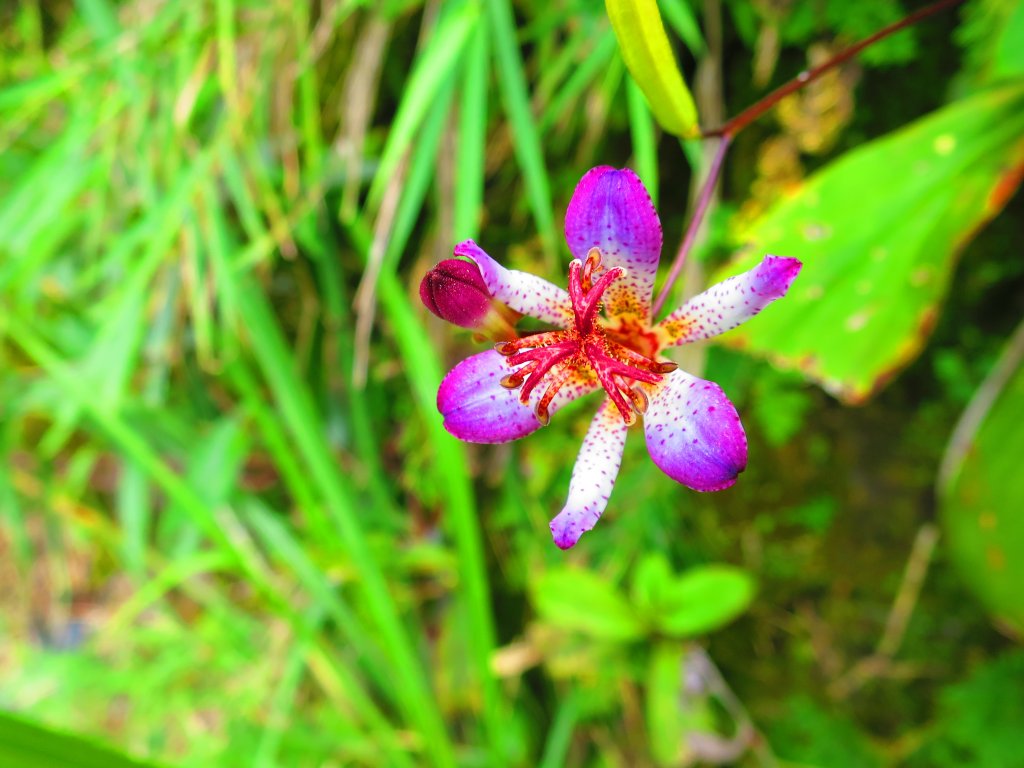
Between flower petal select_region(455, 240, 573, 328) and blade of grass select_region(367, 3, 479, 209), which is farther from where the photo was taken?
blade of grass select_region(367, 3, 479, 209)

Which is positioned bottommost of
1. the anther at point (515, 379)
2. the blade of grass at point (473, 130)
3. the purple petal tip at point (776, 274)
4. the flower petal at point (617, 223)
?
the blade of grass at point (473, 130)

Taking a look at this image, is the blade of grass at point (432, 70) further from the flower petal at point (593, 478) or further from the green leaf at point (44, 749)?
the green leaf at point (44, 749)

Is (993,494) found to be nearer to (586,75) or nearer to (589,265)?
(589,265)

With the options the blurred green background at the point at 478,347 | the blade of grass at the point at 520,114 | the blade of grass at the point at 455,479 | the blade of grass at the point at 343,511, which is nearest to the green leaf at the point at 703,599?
the blurred green background at the point at 478,347

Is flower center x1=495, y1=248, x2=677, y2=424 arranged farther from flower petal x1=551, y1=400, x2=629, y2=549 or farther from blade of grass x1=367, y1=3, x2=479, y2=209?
blade of grass x1=367, y1=3, x2=479, y2=209

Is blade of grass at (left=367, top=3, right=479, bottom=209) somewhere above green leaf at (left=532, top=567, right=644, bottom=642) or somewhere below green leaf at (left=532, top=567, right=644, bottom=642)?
above

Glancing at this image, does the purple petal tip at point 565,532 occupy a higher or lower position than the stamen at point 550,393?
lower

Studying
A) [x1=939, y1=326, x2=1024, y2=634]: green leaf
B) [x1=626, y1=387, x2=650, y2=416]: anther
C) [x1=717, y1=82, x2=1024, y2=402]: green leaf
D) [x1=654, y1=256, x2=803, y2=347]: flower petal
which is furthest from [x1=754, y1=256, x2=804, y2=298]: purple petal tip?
[x1=939, y1=326, x2=1024, y2=634]: green leaf
